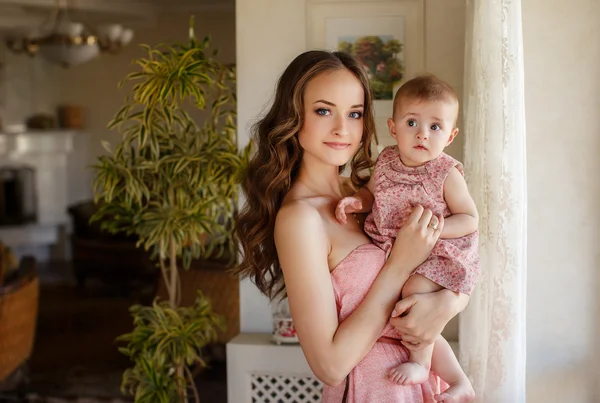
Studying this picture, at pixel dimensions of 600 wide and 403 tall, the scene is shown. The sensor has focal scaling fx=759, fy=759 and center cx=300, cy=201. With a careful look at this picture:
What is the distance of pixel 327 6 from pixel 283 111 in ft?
4.95

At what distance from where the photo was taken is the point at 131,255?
282 inches

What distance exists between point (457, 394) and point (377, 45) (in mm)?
1778

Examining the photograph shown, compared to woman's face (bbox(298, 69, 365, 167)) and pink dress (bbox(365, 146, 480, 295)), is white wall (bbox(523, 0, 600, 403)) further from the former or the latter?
woman's face (bbox(298, 69, 365, 167))

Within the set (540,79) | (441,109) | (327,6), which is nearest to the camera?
(441,109)

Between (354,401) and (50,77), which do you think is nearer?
(354,401)

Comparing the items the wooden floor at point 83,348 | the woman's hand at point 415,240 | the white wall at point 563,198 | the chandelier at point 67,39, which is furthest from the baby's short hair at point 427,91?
the chandelier at point 67,39

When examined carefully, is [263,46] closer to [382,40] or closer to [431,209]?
[382,40]

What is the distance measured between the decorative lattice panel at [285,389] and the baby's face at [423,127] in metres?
1.69

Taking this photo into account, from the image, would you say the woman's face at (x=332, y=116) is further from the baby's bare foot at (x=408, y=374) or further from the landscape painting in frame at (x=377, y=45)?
the landscape painting in frame at (x=377, y=45)

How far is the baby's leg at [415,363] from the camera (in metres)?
1.86

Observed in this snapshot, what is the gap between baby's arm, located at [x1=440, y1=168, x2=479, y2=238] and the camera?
1.91m

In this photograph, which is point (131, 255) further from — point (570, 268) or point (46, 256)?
point (570, 268)

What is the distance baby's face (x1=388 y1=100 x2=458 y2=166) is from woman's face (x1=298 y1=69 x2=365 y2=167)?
4.5 inches

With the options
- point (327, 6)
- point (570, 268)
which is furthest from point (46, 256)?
point (570, 268)
